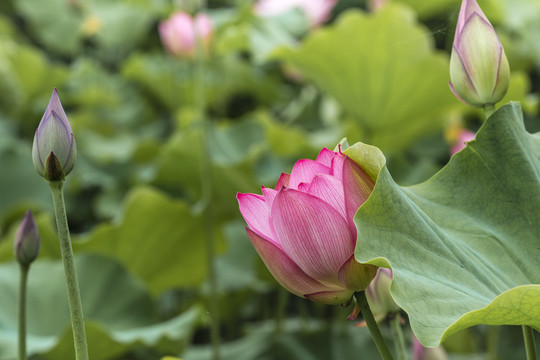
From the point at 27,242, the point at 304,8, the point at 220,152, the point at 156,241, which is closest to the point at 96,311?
the point at 156,241

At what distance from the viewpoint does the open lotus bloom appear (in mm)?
281

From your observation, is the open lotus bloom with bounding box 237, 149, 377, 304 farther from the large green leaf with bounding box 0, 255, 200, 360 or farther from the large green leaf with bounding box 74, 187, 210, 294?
the large green leaf with bounding box 74, 187, 210, 294

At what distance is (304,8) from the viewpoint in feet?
4.88

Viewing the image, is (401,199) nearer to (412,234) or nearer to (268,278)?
(412,234)

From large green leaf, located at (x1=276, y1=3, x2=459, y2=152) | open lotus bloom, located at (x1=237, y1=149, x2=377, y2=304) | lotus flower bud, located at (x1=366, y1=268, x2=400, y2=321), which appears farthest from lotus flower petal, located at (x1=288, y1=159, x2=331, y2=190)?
large green leaf, located at (x1=276, y1=3, x2=459, y2=152)

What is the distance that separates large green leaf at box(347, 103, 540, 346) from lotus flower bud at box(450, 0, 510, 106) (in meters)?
0.03

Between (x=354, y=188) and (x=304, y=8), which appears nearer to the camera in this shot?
(x=354, y=188)

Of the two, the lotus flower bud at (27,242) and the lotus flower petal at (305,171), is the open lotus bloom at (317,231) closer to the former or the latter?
the lotus flower petal at (305,171)

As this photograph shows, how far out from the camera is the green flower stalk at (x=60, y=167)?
27cm

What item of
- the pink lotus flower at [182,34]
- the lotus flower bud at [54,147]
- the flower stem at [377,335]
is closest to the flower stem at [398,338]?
the flower stem at [377,335]

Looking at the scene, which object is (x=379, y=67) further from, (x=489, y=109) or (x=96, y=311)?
(x=489, y=109)

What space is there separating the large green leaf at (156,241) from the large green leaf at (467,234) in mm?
700

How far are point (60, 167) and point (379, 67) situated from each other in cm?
91

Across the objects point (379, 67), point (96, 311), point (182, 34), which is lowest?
point (96, 311)
